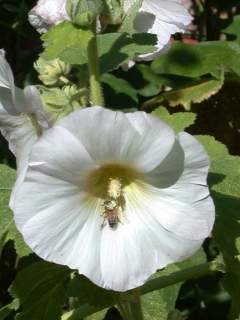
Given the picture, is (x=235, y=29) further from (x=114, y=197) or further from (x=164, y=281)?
(x=114, y=197)

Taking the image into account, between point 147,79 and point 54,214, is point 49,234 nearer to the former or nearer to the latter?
point 54,214

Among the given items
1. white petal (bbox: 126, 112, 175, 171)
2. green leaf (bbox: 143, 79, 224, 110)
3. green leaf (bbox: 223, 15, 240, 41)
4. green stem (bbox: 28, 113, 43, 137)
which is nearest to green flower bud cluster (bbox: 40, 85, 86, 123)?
green stem (bbox: 28, 113, 43, 137)

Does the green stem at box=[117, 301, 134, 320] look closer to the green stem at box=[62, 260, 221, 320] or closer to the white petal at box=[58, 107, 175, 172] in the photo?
the green stem at box=[62, 260, 221, 320]

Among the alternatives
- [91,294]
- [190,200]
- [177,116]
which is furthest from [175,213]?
[177,116]

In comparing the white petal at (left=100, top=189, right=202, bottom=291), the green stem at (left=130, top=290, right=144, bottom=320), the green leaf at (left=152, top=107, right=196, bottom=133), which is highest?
the white petal at (left=100, top=189, right=202, bottom=291)

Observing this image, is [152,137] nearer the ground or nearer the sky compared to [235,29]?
nearer the sky

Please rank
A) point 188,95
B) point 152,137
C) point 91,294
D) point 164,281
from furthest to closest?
point 188,95, point 164,281, point 91,294, point 152,137

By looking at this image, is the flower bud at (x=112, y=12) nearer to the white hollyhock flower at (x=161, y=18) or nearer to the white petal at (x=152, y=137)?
the white hollyhock flower at (x=161, y=18)
